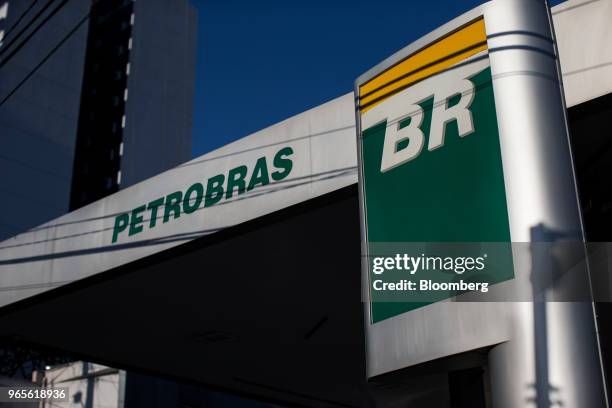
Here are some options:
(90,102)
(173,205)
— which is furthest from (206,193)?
(90,102)

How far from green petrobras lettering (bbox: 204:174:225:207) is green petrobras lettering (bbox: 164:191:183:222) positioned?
0.72 metres

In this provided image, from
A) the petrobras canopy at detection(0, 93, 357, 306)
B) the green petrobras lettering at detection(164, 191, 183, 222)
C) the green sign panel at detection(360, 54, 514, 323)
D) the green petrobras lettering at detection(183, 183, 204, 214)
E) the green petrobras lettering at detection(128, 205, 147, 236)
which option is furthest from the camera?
the green petrobras lettering at detection(128, 205, 147, 236)

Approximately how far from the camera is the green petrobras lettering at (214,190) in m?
12.5

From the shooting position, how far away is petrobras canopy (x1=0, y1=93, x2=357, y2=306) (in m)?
11.3

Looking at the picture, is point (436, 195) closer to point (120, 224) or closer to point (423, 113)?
point (423, 113)

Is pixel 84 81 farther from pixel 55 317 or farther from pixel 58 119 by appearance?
pixel 55 317

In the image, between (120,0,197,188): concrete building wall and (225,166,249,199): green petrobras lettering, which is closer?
(225,166,249,199): green petrobras lettering

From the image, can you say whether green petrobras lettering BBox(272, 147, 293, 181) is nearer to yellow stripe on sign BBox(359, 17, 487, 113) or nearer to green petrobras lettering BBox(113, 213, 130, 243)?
yellow stripe on sign BBox(359, 17, 487, 113)

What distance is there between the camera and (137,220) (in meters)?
13.8

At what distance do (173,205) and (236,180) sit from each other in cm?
158

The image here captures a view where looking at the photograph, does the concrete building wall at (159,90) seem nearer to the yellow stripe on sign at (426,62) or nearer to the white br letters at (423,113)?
the yellow stripe on sign at (426,62)

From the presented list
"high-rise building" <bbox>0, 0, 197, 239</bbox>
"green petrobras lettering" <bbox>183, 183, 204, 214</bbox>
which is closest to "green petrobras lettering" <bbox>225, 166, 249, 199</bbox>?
"green petrobras lettering" <bbox>183, 183, 204, 214</bbox>

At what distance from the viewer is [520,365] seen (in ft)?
19.2

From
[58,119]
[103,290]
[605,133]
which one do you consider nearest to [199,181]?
[103,290]
